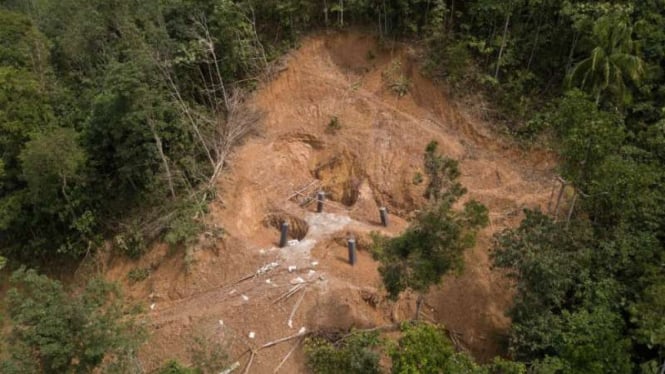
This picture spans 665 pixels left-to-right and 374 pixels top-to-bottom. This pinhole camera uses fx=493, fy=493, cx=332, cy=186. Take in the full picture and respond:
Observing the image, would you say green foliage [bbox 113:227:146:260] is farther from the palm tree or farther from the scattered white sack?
the palm tree

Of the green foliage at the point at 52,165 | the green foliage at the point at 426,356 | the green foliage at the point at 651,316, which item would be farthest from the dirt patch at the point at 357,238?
the green foliage at the point at 52,165

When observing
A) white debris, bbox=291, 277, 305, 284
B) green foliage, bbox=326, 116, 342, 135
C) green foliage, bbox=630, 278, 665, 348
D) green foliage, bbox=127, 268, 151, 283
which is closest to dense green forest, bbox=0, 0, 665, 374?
green foliage, bbox=630, 278, 665, 348

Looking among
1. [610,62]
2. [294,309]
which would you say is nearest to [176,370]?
[294,309]

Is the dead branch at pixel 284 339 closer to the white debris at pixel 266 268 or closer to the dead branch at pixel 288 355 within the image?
the dead branch at pixel 288 355

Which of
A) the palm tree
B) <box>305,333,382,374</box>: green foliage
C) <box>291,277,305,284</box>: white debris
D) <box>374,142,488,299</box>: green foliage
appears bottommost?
<box>291,277,305,284</box>: white debris

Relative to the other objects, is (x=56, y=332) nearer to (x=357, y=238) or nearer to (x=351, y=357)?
(x=351, y=357)
